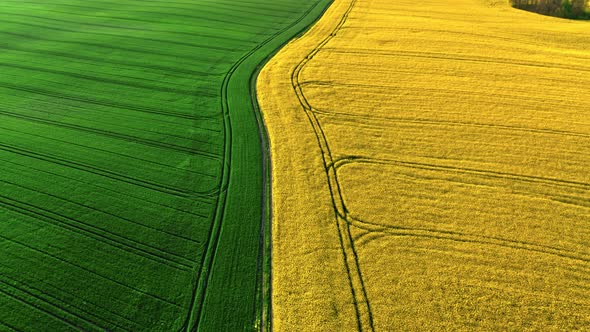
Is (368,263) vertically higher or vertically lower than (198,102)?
lower

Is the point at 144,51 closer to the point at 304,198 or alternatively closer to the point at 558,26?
the point at 304,198

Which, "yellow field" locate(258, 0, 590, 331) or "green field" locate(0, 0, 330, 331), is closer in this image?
"yellow field" locate(258, 0, 590, 331)

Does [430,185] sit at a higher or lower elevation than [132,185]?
higher

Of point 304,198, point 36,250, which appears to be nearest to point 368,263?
point 304,198

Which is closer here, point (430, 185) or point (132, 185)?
point (132, 185)

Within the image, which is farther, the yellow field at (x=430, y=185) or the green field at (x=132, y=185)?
the green field at (x=132, y=185)
